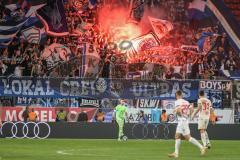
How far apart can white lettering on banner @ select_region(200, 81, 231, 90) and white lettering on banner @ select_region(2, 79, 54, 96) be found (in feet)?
32.3

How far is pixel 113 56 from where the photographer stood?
1857 inches

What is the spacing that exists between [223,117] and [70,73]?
441 inches

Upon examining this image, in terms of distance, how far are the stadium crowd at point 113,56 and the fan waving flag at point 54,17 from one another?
0.42 meters

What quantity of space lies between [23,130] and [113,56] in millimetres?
12790

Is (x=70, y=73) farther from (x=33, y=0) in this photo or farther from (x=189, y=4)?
(x=189, y=4)

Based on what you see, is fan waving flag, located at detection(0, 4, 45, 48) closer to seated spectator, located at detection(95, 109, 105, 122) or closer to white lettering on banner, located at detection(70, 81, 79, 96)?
white lettering on banner, located at detection(70, 81, 79, 96)

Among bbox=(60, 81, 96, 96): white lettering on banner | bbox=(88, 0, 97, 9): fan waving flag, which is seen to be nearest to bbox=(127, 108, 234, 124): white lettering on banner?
bbox=(60, 81, 96, 96): white lettering on banner

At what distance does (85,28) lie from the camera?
4822 centimetres

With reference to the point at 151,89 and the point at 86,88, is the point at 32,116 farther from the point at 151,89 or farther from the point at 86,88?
the point at 151,89

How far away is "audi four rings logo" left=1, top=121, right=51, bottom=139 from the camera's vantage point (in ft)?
118

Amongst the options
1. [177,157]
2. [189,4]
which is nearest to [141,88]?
[189,4]

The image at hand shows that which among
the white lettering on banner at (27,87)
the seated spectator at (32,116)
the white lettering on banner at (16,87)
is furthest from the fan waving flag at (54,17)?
the seated spectator at (32,116)

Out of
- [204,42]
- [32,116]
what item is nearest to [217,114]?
[204,42]

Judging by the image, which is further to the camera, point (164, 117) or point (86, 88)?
point (86, 88)
